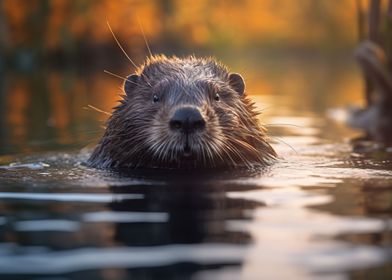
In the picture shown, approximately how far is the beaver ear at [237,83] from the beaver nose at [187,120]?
1.29 m

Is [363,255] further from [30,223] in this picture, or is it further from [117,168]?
[117,168]

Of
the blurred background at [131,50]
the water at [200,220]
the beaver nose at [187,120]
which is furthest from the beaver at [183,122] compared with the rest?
the blurred background at [131,50]

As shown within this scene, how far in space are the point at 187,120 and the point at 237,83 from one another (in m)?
1.41

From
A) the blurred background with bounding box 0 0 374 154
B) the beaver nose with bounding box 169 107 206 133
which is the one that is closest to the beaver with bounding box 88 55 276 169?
the beaver nose with bounding box 169 107 206 133

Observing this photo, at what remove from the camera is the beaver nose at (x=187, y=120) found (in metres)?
5.06

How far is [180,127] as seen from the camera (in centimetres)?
512

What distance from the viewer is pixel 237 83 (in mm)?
6398

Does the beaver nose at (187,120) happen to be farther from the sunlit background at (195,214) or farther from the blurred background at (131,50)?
the blurred background at (131,50)

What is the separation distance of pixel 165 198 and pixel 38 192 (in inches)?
31.0

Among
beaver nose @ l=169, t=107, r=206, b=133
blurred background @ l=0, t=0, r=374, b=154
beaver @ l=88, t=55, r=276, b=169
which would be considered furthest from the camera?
blurred background @ l=0, t=0, r=374, b=154

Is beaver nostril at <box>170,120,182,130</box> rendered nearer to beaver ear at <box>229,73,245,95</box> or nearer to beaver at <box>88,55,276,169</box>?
beaver at <box>88,55,276,169</box>

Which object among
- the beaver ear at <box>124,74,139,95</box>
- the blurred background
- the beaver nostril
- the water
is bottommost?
the water

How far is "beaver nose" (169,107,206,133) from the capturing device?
506cm

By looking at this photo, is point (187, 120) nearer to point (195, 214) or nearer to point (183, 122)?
point (183, 122)
